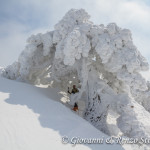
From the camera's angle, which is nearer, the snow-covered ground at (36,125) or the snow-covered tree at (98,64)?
the snow-covered ground at (36,125)

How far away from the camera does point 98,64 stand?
8930mm

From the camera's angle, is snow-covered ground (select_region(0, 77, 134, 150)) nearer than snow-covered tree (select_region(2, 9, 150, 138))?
Yes

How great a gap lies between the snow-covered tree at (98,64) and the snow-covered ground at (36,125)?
124 centimetres

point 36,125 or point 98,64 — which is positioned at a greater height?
point 98,64

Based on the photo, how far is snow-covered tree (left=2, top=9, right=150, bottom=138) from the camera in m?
6.86

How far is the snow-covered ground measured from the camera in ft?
15.1

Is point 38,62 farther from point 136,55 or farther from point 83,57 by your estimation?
point 136,55

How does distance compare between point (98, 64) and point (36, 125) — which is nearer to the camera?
point (36, 125)

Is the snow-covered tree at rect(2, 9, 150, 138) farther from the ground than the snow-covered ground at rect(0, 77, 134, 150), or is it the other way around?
the snow-covered tree at rect(2, 9, 150, 138)

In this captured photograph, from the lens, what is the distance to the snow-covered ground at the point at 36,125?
4594 mm

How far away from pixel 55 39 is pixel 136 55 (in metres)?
3.76

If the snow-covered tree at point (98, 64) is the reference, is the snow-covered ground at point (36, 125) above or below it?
below

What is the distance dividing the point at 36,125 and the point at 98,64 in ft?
15.3

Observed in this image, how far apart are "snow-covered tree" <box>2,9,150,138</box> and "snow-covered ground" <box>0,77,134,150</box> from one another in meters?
1.24
